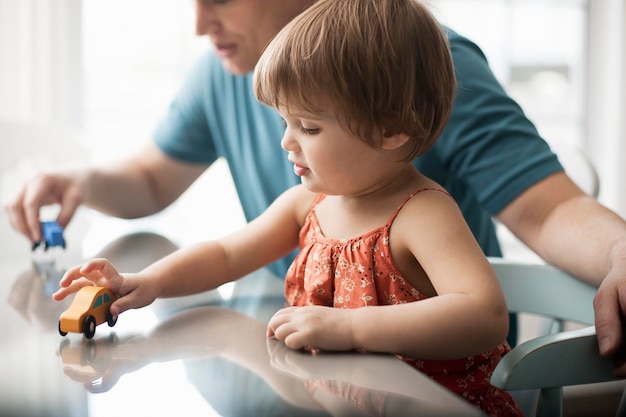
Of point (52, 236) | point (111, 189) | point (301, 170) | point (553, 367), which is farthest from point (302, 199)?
point (111, 189)

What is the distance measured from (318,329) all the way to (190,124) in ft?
2.92

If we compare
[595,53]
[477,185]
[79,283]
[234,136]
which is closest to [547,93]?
[595,53]

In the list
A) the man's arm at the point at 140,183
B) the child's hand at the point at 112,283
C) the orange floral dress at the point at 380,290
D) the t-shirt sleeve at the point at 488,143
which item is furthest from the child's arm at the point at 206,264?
the man's arm at the point at 140,183

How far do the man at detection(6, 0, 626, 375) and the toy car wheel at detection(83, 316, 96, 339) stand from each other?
439 mm

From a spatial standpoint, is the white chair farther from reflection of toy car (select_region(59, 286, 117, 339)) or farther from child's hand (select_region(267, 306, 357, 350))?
reflection of toy car (select_region(59, 286, 117, 339))

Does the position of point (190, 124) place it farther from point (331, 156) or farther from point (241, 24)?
point (331, 156)

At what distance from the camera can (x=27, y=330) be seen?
0.69 m

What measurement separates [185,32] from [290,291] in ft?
5.82

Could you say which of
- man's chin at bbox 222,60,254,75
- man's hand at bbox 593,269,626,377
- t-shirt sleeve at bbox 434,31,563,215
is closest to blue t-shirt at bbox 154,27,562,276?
t-shirt sleeve at bbox 434,31,563,215

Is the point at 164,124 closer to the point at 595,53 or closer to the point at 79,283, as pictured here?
the point at 79,283

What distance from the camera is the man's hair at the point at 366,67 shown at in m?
0.65

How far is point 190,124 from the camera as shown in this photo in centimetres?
140

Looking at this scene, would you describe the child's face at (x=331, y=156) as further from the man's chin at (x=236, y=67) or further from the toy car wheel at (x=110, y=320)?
the man's chin at (x=236, y=67)

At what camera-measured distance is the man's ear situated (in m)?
0.69
